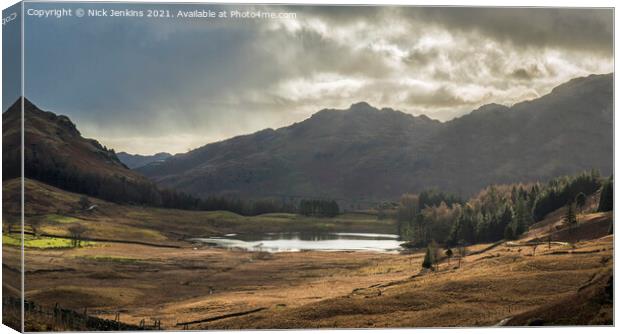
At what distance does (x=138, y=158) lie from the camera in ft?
87.0

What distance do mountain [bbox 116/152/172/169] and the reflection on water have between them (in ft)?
9.92

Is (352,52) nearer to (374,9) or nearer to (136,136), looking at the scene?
(374,9)

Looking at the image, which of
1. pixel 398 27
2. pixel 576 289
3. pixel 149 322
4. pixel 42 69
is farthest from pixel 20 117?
pixel 576 289

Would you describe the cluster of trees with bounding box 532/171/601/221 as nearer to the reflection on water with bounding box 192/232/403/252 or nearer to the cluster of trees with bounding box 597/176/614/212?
the cluster of trees with bounding box 597/176/614/212

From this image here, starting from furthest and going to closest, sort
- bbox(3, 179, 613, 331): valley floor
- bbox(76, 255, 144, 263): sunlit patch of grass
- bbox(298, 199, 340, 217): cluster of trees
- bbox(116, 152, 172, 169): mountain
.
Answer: bbox(298, 199, 340, 217): cluster of trees → bbox(116, 152, 172, 169): mountain → bbox(76, 255, 144, 263): sunlit patch of grass → bbox(3, 179, 613, 331): valley floor

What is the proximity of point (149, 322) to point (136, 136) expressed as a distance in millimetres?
5870

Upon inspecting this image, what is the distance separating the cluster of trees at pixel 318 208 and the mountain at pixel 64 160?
15.7ft

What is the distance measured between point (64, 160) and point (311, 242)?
8.31 metres

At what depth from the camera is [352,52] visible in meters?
26.9

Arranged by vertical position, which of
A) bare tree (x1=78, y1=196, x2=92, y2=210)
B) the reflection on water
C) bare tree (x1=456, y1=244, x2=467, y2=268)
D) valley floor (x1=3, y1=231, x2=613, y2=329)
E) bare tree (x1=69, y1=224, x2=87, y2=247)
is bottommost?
valley floor (x1=3, y1=231, x2=613, y2=329)

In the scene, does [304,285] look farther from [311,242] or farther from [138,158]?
[138,158]

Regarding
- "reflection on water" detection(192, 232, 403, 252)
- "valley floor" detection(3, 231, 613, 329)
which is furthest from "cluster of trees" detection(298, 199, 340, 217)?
"valley floor" detection(3, 231, 613, 329)

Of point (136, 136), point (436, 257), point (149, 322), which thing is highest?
point (136, 136)

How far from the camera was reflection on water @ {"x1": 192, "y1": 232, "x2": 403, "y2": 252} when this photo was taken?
26984 mm
